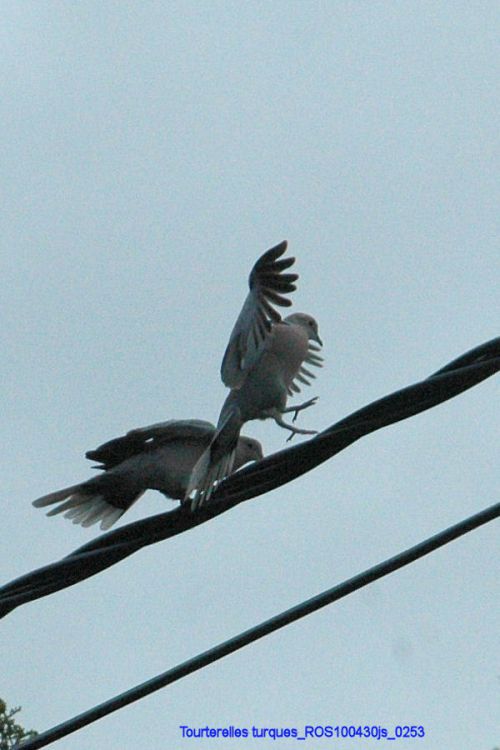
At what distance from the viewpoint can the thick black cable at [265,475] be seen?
4672 millimetres

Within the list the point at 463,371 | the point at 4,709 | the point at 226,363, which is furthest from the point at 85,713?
the point at 4,709

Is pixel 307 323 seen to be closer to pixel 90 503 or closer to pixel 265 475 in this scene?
pixel 90 503

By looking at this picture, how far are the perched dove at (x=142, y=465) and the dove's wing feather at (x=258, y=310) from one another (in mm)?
301

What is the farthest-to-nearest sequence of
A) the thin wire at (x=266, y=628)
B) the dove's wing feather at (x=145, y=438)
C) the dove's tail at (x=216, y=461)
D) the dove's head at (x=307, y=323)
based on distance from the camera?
the dove's head at (x=307, y=323) < the dove's wing feather at (x=145, y=438) < the dove's tail at (x=216, y=461) < the thin wire at (x=266, y=628)

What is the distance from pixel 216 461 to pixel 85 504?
0.80 metres

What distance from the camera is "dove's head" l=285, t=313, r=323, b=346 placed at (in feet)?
24.1

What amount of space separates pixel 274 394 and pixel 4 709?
3.47 m

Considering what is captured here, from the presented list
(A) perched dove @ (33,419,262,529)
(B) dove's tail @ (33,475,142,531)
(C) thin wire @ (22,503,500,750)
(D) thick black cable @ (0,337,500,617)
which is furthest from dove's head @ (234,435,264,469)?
(C) thin wire @ (22,503,500,750)

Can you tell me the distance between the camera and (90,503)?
257 inches

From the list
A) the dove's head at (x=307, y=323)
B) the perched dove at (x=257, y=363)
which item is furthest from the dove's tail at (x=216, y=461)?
the dove's head at (x=307, y=323)

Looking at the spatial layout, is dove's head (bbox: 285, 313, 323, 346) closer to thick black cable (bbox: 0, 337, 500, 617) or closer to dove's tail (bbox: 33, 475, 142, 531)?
dove's tail (bbox: 33, 475, 142, 531)

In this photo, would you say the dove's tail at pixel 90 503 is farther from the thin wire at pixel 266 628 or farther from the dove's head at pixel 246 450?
the thin wire at pixel 266 628

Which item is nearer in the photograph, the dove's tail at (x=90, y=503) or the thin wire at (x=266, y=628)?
the thin wire at (x=266, y=628)

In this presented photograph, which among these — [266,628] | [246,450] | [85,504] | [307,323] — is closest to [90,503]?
[85,504]
